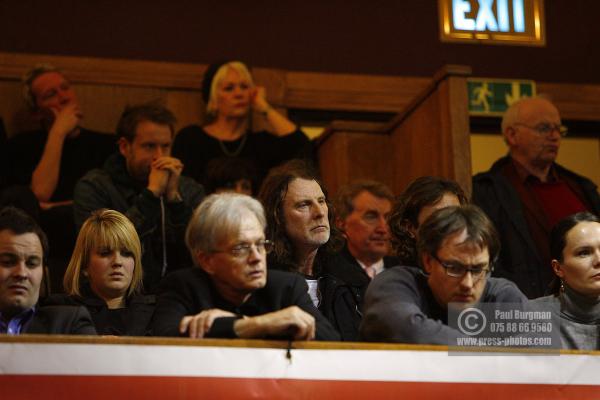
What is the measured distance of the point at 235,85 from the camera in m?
5.25

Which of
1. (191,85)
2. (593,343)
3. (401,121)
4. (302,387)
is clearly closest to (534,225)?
(401,121)

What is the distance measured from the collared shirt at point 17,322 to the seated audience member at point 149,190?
4.01ft

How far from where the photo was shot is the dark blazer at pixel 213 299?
112 inches

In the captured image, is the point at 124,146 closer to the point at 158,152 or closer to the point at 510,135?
the point at 158,152

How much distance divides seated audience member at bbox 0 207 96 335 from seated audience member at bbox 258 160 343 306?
785 mm

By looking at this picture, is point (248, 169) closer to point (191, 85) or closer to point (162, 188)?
point (162, 188)

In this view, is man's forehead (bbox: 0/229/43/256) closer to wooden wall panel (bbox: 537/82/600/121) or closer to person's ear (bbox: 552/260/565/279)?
person's ear (bbox: 552/260/565/279)

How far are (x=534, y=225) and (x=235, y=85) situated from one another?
1.49 meters

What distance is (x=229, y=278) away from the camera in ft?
9.46

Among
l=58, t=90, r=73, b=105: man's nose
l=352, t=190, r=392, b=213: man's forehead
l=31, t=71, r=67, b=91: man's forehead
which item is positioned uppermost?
l=31, t=71, r=67, b=91: man's forehead

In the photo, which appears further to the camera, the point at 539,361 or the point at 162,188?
the point at 162,188

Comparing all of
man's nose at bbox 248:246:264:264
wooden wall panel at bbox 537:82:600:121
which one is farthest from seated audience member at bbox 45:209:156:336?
wooden wall panel at bbox 537:82:600:121

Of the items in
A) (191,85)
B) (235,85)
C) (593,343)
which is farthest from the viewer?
(191,85)

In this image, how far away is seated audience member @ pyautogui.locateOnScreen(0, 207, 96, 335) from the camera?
2.91 metres
